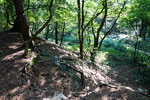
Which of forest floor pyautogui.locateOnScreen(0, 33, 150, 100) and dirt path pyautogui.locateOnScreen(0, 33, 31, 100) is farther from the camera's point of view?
forest floor pyautogui.locateOnScreen(0, 33, 150, 100)

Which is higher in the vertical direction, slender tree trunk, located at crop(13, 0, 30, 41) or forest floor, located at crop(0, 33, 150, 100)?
slender tree trunk, located at crop(13, 0, 30, 41)

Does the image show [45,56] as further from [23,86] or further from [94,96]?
[94,96]

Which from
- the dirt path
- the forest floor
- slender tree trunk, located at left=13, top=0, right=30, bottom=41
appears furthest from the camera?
slender tree trunk, located at left=13, top=0, right=30, bottom=41

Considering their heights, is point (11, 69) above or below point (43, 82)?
above

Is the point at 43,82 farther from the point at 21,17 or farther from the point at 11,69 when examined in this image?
the point at 21,17

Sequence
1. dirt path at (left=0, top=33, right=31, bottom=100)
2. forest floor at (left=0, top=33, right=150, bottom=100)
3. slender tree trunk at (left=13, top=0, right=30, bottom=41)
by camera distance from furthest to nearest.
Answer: slender tree trunk at (left=13, top=0, right=30, bottom=41) → forest floor at (left=0, top=33, right=150, bottom=100) → dirt path at (left=0, top=33, right=31, bottom=100)

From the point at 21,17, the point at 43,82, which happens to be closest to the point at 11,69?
the point at 43,82

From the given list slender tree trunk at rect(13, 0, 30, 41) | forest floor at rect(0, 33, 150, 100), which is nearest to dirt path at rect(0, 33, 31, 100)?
forest floor at rect(0, 33, 150, 100)

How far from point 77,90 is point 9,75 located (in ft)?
9.43

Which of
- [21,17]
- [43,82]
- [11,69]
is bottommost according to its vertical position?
[43,82]

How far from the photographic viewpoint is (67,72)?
18.2 feet

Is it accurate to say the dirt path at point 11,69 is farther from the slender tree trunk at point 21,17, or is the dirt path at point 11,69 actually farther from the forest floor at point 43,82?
the slender tree trunk at point 21,17

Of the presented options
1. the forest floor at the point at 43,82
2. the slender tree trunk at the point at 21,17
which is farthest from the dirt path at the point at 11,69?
→ the slender tree trunk at the point at 21,17

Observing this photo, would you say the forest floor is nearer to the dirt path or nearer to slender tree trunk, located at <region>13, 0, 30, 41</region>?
the dirt path
